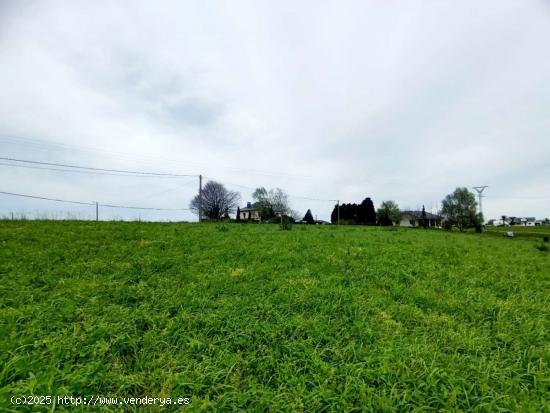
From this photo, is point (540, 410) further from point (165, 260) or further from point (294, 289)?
point (165, 260)

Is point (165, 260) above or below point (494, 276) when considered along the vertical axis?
above

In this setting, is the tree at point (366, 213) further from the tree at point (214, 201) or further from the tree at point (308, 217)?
the tree at point (214, 201)

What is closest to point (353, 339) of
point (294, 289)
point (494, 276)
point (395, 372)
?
point (395, 372)

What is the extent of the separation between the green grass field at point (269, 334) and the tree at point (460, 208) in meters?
72.5

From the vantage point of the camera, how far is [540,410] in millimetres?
2166

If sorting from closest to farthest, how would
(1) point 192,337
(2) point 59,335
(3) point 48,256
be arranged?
(2) point 59,335, (1) point 192,337, (3) point 48,256

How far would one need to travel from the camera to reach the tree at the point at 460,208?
63.6 meters

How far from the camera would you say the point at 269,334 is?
3.05 m

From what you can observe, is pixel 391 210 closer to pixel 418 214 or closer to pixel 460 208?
pixel 460 208

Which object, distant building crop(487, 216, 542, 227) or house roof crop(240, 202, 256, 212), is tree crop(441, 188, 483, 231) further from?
distant building crop(487, 216, 542, 227)

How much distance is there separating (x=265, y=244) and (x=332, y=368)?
5.09 meters

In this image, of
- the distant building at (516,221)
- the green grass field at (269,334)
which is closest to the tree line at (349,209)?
the green grass field at (269,334)

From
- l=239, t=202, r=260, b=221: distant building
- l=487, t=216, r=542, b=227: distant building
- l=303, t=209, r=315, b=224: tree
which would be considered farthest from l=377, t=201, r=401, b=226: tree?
l=487, t=216, r=542, b=227: distant building

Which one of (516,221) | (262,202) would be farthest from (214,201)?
(516,221)
